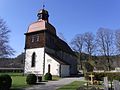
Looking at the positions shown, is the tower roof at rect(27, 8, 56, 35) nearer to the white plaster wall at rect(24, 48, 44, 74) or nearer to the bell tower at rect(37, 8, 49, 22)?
the bell tower at rect(37, 8, 49, 22)

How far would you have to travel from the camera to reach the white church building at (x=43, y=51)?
41.9 metres

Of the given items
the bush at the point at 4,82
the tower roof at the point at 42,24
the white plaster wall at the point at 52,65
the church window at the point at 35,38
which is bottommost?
the bush at the point at 4,82

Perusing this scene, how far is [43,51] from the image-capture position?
43.5m

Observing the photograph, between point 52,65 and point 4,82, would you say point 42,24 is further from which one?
point 4,82

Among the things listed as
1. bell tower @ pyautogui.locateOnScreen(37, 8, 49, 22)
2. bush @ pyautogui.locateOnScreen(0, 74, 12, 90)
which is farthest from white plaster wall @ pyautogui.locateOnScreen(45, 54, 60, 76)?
bush @ pyautogui.locateOnScreen(0, 74, 12, 90)


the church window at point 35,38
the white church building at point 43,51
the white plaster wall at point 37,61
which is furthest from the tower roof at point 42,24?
the white plaster wall at point 37,61

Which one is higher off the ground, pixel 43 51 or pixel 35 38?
pixel 35 38

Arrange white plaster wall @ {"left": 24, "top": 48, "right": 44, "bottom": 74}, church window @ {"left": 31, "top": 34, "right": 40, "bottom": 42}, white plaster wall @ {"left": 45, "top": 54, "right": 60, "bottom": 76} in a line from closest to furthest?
white plaster wall @ {"left": 45, "top": 54, "right": 60, "bottom": 76} < white plaster wall @ {"left": 24, "top": 48, "right": 44, "bottom": 74} < church window @ {"left": 31, "top": 34, "right": 40, "bottom": 42}

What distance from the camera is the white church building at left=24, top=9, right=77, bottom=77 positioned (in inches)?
1649

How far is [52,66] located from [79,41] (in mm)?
25618

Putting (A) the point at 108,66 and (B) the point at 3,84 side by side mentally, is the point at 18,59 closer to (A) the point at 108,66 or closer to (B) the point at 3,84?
(A) the point at 108,66

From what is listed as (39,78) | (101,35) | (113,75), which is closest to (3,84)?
(39,78)

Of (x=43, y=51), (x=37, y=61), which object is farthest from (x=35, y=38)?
(x=37, y=61)

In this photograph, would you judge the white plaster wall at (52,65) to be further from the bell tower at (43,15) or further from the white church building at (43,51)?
the bell tower at (43,15)
